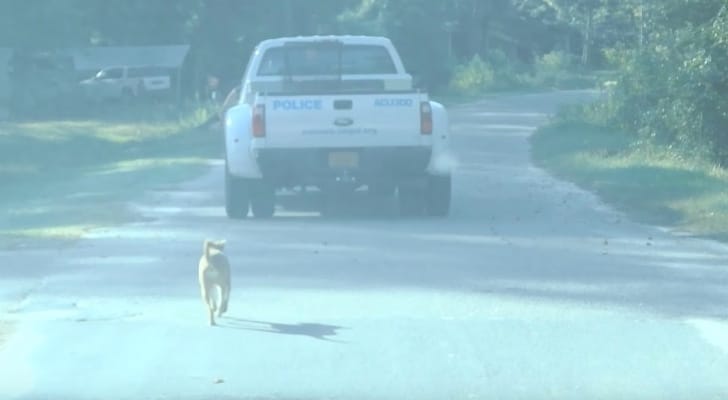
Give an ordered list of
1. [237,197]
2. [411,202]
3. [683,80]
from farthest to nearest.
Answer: [683,80] < [411,202] < [237,197]

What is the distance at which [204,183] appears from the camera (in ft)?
70.1

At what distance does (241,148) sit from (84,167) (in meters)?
12.9

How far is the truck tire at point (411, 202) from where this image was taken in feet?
53.1

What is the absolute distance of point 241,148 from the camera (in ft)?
50.6

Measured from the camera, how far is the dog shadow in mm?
9375

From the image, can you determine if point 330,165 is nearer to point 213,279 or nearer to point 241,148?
point 241,148

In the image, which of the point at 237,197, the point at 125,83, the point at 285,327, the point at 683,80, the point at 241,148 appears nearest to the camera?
the point at 285,327

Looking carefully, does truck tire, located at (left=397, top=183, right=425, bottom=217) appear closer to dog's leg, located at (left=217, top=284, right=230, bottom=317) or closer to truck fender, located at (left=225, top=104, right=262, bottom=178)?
truck fender, located at (left=225, top=104, right=262, bottom=178)

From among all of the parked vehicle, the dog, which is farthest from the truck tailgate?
the parked vehicle

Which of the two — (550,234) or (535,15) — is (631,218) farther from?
(535,15)

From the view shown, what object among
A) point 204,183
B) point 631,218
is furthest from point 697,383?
point 204,183

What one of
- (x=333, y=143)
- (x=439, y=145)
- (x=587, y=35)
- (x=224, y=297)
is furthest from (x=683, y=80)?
(x=587, y=35)

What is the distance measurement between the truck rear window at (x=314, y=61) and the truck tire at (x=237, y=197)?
5.71 feet

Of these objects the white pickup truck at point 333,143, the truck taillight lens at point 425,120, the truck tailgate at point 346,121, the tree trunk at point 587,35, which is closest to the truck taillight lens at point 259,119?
the white pickup truck at point 333,143
